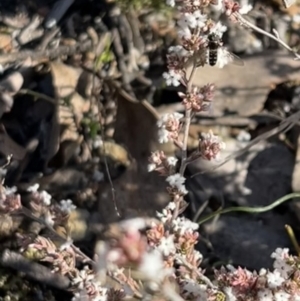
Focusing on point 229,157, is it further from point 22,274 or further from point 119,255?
point 119,255

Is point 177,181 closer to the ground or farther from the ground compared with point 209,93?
closer to the ground

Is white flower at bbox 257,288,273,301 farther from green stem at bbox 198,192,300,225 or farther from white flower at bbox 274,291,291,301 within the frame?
green stem at bbox 198,192,300,225

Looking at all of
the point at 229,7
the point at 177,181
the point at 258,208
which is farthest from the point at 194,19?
the point at 258,208

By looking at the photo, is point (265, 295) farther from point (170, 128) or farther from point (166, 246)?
point (170, 128)

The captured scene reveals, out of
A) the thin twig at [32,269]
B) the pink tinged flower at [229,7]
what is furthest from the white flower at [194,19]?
the thin twig at [32,269]

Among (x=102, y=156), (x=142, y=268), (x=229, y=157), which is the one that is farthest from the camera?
(x=102, y=156)

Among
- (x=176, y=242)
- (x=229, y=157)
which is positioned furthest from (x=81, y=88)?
(x=176, y=242)

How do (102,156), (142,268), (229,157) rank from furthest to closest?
(102,156) → (229,157) → (142,268)
